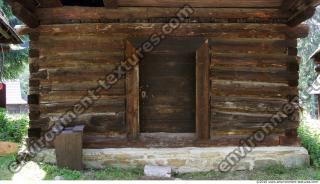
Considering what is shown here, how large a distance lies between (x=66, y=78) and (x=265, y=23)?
13.1ft

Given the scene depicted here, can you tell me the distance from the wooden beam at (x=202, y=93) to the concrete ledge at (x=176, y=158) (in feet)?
1.29

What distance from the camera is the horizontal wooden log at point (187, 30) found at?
737cm

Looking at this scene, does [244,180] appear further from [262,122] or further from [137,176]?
[137,176]

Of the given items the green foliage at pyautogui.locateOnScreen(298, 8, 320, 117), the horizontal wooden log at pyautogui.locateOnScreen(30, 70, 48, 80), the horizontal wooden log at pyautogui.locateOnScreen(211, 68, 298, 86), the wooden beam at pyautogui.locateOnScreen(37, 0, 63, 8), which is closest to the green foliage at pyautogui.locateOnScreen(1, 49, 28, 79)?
the horizontal wooden log at pyautogui.locateOnScreen(30, 70, 48, 80)

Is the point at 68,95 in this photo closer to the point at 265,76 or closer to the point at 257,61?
the point at 257,61

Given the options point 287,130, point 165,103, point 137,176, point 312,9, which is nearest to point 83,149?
point 137,176

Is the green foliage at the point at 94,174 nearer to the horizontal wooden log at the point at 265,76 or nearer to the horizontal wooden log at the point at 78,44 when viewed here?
the horizontal wooden log at the point at 78,44

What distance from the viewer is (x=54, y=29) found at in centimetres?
739

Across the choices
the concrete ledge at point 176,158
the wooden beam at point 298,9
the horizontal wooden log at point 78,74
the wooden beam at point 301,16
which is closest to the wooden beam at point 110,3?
the horizontal wooden log at point 78,74

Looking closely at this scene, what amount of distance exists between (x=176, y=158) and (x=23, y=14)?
3.83 m

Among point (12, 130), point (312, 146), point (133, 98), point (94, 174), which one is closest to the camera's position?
point (94, 174)

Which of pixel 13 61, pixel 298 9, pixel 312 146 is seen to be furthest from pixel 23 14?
pixel 13 61

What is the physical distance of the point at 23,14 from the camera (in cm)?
689

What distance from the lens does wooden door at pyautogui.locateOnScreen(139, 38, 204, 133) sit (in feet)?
25.3
